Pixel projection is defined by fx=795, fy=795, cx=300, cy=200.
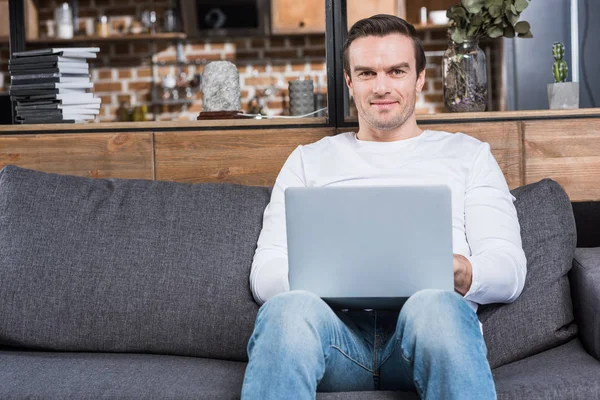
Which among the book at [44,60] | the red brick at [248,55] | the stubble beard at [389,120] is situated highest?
the red brick at [248,55]

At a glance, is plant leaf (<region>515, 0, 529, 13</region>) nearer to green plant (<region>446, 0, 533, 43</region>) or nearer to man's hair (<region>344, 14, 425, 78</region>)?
green plant (<region>446, 0, 533, 43</region>)

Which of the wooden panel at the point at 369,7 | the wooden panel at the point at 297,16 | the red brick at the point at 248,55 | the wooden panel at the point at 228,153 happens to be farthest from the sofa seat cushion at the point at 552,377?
the red brick at the point at 248,55

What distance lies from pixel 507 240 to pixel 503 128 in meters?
0.57

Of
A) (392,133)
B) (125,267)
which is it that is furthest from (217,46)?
(125,267)

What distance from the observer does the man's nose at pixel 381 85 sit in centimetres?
209

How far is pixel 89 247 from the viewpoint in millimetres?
2068

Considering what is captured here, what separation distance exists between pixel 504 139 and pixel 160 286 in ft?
3.60

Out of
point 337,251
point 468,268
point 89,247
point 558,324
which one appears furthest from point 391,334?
point 89,247

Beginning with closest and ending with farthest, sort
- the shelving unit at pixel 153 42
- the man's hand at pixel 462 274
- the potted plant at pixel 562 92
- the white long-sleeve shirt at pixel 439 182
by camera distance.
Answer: the man's hand at pixel 462 274 < the white long-sleeve shirt at pixel 439 182 < the potted plant at pixel 562 92 < the shelving unit at pixel 153 42

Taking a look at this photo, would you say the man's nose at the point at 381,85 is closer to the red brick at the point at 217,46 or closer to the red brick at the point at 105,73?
the red brick at the point at 217,46

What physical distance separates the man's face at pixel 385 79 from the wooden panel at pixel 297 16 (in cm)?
315

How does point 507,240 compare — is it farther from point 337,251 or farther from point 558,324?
point 337,251

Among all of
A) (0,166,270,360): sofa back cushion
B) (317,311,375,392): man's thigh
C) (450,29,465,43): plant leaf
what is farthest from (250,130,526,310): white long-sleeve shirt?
(450,29,465,43): plant leaf

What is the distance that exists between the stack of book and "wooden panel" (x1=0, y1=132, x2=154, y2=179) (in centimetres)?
11
